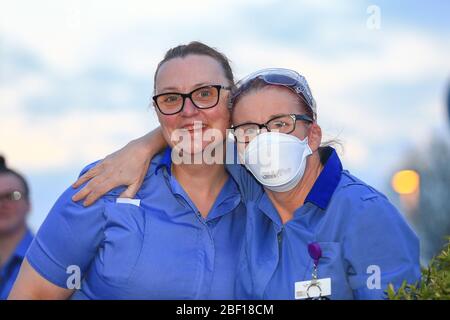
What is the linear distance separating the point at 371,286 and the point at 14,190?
137 inches

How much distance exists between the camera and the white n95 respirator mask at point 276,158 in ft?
10.9

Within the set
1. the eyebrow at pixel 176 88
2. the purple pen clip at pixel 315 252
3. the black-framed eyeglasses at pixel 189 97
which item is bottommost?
the purple pen clip at pixel 315 252

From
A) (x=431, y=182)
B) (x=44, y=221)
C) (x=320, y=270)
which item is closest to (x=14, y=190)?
(x=44, y=221)

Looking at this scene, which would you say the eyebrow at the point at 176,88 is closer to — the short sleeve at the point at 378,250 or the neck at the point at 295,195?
the neck at the point at 295,195

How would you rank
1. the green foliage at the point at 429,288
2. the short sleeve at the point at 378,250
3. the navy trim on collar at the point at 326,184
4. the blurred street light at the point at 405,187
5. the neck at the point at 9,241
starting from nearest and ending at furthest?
the green foliage at the point at 429,288 → the short sleeve at the point at 378,250 → the navy trim on collar at the point at 326,184 → the neck at the point at 9,241 → the blurred street light at the point at 405,187

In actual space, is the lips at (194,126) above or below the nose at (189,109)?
below

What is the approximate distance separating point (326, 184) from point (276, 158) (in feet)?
0.91

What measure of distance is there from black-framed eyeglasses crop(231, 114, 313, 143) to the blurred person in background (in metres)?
2.62

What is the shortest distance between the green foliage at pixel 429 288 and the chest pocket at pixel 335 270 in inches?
11.6

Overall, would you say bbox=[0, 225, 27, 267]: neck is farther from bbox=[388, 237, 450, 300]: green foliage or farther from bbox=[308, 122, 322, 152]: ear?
bbox=[388, 237, 450, 300]: green foliage

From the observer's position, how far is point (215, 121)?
3568 millimetres

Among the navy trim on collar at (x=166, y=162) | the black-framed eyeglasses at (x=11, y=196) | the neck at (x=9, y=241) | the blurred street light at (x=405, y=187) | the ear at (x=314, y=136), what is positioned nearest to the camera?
the ear at (x=314, y=136)

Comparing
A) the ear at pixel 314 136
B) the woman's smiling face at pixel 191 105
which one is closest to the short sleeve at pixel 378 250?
the ear at pixel 314 136
